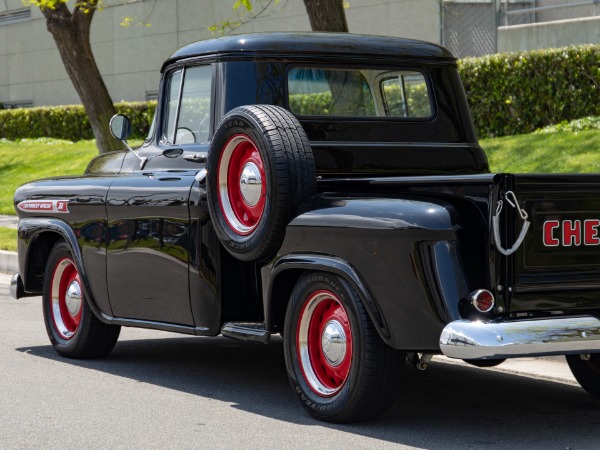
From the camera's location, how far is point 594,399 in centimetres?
721

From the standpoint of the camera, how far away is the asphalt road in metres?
6.03

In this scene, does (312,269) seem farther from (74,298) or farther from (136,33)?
(136,33)

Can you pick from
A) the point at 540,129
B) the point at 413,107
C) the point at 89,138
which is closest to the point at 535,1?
the point at 540,129

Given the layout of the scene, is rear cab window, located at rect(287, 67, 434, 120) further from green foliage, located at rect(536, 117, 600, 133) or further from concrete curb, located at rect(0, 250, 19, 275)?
green foliage, located at rect(536, 117, 600, 133)

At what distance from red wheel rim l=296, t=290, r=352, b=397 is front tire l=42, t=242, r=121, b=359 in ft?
7.43

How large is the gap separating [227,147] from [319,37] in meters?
1.37

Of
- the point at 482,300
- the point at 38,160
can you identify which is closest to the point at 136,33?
the point at 38,160

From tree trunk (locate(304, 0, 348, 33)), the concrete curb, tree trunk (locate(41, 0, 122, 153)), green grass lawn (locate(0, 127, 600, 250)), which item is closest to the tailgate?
tree trunk (locate(304, 0, 348, 33))

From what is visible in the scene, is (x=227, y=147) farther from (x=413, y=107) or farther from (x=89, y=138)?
(x=89, y=138)

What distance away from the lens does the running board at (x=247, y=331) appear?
6.78 meters

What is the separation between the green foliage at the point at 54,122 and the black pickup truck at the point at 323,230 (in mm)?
19524

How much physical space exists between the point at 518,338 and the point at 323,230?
1178 mm

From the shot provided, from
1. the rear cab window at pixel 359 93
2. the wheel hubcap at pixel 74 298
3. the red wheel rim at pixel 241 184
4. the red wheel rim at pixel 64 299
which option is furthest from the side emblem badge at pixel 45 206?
the red wheel rim at pixel 241 184

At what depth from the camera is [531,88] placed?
18297mm
